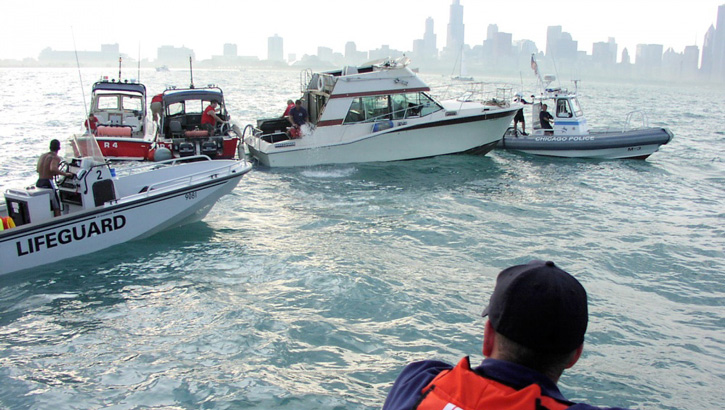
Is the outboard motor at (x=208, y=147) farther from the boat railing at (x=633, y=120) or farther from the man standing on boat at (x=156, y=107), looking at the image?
the boat railing at (x=633, y=120)

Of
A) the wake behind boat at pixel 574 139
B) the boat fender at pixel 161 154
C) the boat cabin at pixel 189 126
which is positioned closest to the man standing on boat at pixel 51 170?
the boat fender at pixel 161 154

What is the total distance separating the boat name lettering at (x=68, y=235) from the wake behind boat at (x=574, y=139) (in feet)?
51.7

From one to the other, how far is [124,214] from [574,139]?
16.6 m

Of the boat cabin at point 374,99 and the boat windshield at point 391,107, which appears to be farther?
the boat windshield at point 391,107

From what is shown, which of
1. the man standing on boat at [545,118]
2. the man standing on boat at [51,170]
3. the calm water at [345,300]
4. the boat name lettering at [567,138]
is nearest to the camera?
the calm water at [345,300]

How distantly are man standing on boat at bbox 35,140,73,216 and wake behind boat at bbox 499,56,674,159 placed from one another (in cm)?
1639

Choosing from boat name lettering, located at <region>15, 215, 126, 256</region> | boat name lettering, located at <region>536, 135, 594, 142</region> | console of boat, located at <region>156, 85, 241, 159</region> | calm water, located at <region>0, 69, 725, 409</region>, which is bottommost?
calm water, located at <region>0, 69, 725, 409</region>

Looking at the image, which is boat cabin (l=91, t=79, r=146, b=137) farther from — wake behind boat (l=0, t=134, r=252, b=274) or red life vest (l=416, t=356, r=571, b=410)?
red life vest (l=416, t=356, r=571, b=410)

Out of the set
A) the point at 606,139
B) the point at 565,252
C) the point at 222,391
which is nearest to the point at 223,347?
the point at 222,391

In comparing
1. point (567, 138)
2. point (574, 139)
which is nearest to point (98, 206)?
point (567, 138)

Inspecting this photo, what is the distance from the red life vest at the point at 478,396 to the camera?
181 centimetres

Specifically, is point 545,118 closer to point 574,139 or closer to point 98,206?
point 574,139

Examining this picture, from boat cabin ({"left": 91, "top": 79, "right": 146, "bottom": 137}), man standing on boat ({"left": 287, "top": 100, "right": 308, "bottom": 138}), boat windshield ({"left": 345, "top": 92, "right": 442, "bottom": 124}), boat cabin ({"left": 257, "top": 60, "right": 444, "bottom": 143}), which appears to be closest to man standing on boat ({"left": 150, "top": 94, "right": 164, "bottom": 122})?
boat cabin ({"left": 91, "top": 79, "right": 146, "bottom": 137})

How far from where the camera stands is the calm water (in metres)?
6.47
